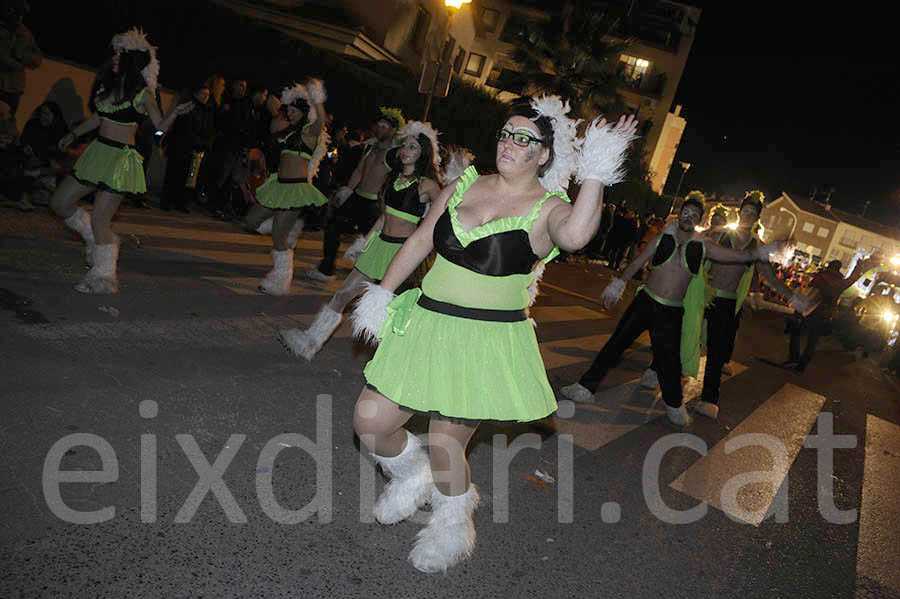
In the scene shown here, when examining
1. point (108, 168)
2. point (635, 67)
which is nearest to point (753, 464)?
point (108, 168)

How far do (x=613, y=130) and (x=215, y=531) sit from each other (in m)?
2.55

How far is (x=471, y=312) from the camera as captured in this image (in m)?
2.83

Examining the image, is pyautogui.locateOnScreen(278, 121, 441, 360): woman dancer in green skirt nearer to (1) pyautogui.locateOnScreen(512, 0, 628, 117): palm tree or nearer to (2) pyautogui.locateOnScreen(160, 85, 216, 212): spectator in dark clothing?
(2) pyautogui.locateOnScreen(160, 85, 216, 212): spectator in dark clothing

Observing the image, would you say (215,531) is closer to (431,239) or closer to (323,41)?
(431,239)

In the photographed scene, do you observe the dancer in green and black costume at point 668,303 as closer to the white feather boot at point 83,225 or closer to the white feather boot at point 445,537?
the white feather boot at point 445,537

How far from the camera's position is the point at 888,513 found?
5.28 m

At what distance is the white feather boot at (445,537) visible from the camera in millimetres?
2947

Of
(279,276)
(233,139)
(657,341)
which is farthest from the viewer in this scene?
(233,139)

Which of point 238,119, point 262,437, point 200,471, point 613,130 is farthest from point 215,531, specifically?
point 238,119

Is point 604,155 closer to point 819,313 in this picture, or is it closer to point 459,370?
point 459,370

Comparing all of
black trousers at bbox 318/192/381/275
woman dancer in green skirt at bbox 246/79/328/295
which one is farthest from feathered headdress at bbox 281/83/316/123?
black trousers at bbox 318/192/381/275

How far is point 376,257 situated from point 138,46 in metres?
2.89

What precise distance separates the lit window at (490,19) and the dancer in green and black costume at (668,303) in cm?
3984

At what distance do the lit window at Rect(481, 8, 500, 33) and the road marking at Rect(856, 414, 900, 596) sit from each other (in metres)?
39.7
